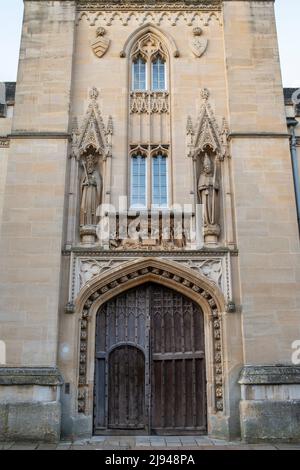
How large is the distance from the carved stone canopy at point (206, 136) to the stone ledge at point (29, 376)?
21.4 feet

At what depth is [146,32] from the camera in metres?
13.8

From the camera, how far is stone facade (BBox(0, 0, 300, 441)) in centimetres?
1048

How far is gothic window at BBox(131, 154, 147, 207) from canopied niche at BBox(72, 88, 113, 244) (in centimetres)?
70

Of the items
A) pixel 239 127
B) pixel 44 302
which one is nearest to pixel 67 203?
pixel 44 302

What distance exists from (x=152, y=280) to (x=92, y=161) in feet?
11.8

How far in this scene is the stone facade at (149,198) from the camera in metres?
10.5

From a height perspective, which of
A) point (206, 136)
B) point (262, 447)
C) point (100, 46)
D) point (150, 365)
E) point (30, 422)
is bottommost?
point (262, 447)

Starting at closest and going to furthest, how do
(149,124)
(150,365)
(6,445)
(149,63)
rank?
(6,445)
(150,365)
(149,124)
(149,63)

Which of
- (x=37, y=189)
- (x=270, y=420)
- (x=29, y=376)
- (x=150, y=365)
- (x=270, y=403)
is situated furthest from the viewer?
(x=37, y=189)

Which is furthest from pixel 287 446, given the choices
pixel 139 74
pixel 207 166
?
pixel 139 74

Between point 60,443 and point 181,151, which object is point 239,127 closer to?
point 181,151

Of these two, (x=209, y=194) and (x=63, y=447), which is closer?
(x=63, y=447)

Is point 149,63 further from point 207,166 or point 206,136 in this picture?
point 207,166

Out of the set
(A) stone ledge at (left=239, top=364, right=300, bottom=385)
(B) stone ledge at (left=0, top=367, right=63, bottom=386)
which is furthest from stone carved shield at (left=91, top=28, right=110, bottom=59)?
(A) stone ledge at (left=239, top=364, right=300, bottom=385)
